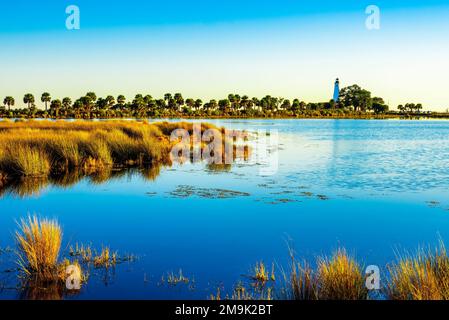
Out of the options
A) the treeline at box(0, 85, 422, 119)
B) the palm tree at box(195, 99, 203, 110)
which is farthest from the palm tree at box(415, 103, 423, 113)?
the palm tree at box(195, 99, 203, 110)

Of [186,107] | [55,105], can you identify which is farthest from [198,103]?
[55,105]

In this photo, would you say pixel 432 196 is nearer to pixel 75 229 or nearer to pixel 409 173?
pixel 409 173

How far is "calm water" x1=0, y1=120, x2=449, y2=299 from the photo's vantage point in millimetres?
8273

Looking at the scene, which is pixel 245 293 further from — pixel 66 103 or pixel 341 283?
pixel 66 103

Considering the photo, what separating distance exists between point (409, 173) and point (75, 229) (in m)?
15.8

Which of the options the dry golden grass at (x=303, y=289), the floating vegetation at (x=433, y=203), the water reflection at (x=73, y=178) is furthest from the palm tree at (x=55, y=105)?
the dry golden grass at (x=303, y=289)

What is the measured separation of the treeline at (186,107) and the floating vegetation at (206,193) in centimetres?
9309

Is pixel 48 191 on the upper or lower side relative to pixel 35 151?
lower

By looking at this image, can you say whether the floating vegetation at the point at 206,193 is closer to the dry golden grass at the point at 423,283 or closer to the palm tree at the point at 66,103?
the dry golden grass at the point at 423,283

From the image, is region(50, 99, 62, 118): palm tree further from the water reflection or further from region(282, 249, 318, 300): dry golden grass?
region(282, 249, 318, 300): dry golden grass

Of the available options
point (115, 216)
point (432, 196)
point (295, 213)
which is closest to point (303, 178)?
point (432, 196)

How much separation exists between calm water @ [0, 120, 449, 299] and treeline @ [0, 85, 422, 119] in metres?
92.6

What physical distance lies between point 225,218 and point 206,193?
365cm
